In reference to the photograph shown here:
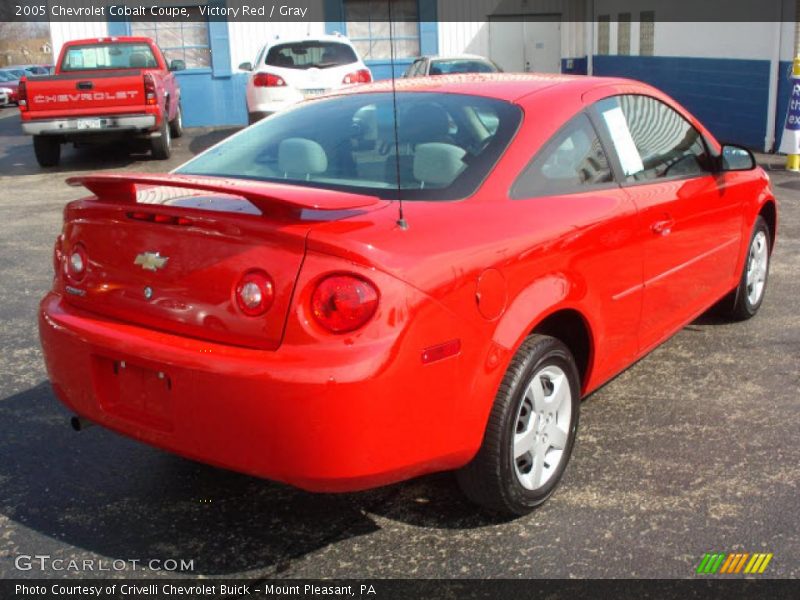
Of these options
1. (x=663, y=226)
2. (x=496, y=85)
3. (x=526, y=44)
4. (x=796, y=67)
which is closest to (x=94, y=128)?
(x=796, y=67)

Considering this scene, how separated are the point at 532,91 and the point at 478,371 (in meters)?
1.42

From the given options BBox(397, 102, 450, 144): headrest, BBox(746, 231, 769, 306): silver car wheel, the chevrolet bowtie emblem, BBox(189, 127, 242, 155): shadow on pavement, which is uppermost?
BBox(397, 102, 450, 144): headrest

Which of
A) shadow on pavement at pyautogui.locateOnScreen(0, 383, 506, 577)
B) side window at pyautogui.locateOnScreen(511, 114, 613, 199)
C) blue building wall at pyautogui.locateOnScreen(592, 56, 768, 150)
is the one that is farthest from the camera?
blue building wall at pyautogui.locateOnScreen(592, 56, 768, 150)

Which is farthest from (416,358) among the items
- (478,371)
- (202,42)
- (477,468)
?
(202,42)

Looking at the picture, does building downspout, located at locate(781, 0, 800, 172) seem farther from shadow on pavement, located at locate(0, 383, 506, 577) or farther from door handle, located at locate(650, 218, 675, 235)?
shadow on pavement, located at locate(0, 383, 506, 577)

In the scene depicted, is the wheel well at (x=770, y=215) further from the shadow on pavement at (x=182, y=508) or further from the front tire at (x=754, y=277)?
the shadow on pavement at (x=182, y=508)

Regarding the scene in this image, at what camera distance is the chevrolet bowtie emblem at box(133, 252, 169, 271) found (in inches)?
122

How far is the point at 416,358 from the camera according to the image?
9.46ft

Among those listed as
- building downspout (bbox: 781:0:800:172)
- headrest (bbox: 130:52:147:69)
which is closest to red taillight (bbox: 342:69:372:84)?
headrest (bbox: 130:52:147:69)

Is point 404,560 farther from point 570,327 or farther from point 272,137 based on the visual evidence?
point 272,137

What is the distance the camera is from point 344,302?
9.26ft

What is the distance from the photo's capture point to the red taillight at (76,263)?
3389 mm

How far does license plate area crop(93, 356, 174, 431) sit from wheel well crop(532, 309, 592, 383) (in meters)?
1.37

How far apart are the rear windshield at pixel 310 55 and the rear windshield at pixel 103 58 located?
259 cm
